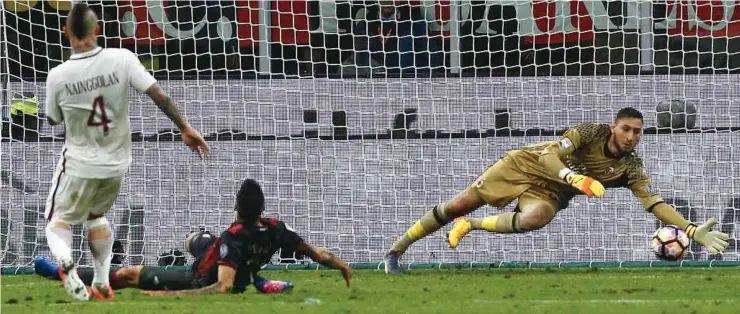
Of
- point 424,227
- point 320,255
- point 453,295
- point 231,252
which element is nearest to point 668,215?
point 424,227

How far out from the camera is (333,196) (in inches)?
605

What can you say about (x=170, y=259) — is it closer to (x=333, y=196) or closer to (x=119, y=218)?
(x=119, y=218)

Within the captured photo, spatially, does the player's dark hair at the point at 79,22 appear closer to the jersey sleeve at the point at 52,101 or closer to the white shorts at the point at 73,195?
the jersey sleeve at the point at 52,101

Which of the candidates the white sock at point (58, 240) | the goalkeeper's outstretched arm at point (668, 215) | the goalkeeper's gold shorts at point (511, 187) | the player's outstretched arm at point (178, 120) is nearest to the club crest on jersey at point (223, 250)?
the player's outstretched arm at point (178, 120)

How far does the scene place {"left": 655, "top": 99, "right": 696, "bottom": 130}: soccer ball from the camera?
50.6 ft

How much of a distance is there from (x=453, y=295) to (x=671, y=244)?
2819 millimetres

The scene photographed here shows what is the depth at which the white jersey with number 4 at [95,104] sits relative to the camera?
985cm

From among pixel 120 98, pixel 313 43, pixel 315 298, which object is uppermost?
pixel 313 43

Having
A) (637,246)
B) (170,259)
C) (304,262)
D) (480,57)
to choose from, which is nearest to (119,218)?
(170,259)

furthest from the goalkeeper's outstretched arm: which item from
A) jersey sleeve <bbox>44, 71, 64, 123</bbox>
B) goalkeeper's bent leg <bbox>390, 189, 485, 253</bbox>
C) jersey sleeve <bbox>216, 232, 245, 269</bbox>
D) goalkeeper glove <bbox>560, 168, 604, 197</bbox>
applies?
jersey sleeve <bbox>44, 71, 64, 123</bbox>

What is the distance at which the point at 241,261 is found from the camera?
33.7 feet

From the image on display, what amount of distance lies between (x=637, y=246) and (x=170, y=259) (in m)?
4.47

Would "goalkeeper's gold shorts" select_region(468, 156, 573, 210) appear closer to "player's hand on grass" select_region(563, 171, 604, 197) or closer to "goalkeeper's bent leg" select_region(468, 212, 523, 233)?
"goalkeeper's bent leg" select_region(468, 212, 523, 233)

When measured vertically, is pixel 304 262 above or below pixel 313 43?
below
